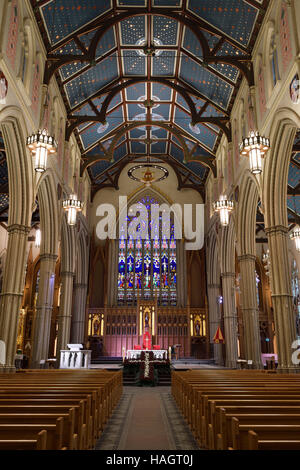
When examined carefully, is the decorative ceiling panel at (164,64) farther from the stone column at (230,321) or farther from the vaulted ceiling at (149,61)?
the stone column at (230,321)

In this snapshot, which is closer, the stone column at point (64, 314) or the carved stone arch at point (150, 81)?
the carved stone arch at point (150, 81)

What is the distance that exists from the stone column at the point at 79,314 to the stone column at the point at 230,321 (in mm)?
9223

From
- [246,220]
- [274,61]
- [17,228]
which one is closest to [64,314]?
[17,228]

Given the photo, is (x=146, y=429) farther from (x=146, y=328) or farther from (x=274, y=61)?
(x=146, y=328)

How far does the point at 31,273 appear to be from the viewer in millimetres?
25672

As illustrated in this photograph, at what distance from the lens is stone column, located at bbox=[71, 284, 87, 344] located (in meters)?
22.9

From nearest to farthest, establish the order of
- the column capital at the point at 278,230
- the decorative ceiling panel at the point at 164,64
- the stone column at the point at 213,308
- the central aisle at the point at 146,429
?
the central aisle at the point at 146,429, the column capital at the point at 278,230, the decorative ceiling panel at the point at 164,64, the stone column at the point at 213,308

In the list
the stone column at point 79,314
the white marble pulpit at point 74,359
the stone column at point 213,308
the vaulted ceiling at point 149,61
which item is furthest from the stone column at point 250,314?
the stone column at point 79,314

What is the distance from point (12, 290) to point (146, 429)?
23.4 ft

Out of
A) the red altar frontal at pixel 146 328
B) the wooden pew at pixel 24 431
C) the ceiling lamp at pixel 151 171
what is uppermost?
the ceiling lamp at pixel 151 171

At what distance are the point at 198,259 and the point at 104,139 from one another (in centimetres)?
1026

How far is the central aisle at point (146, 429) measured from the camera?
5.03 metres

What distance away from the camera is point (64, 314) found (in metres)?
18.2

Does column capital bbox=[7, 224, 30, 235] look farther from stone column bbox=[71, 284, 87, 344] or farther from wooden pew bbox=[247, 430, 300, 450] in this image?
stone column bbox=[71, 284, 87, 344]
